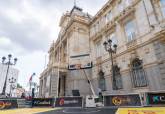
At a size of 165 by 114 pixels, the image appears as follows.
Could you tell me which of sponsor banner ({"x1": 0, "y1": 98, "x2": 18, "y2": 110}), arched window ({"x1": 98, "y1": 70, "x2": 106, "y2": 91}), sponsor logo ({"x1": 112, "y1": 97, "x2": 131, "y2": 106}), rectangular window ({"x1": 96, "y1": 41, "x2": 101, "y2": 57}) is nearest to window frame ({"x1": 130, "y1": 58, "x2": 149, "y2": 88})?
sponsor logo ({"x1": 112, "y1": 97, "x2": 131, "y2": 106})

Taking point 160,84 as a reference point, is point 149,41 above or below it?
above

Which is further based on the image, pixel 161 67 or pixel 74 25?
pixel 74 25

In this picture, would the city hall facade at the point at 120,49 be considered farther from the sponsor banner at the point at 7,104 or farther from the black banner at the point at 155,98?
the sponsor banner at the point at 7,104

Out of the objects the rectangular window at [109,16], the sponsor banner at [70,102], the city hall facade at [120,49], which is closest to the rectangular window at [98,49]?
the city hall facade at [120,49]

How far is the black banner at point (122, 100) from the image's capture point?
1116 cm

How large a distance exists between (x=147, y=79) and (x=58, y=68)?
1309 cm

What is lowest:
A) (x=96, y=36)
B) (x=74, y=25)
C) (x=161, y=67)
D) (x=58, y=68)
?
(x=161, y=67)

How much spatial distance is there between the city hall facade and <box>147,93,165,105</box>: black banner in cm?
197

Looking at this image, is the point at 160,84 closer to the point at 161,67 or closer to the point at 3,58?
the point at 161,67

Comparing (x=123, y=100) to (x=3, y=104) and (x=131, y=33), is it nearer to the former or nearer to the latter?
(x=131, y=33)

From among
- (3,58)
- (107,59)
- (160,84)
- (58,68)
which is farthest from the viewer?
(58,68)

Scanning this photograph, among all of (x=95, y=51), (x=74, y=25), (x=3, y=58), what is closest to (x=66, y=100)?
(x=95, y=51)

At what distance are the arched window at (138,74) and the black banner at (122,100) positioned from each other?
368 centimetres

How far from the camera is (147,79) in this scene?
13.8 metres
